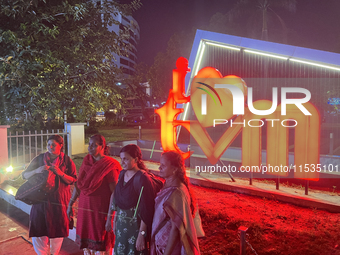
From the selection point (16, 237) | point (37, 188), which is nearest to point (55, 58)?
point (16, 237)

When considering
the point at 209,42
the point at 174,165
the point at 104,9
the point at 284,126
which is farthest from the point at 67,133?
the point at 174,165

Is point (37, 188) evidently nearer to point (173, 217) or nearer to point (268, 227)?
point (173, 217)

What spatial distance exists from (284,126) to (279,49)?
2421mm

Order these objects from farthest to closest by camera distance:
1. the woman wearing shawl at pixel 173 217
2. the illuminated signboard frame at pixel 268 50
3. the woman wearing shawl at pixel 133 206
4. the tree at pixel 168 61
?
the tree at pixel 168 61 < the illuminated signboard frame at pixel 268 50 < the woman wearing shawl at pixel 133 206 < the woman wearing shawl at pixel 173 217

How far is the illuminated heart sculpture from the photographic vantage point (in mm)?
6551

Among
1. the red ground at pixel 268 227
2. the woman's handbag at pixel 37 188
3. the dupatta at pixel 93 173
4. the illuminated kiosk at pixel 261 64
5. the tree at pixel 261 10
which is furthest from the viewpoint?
the tree at pixel 261 10

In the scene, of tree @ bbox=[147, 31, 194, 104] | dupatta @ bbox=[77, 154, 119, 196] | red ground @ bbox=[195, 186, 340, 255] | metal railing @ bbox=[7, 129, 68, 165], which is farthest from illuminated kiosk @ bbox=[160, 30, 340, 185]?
tree @ bbox=[147, 31, 194, 104]

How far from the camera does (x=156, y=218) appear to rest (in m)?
2.45

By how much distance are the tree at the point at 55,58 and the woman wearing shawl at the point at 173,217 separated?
6158 mm

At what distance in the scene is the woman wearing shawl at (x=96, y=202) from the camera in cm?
324

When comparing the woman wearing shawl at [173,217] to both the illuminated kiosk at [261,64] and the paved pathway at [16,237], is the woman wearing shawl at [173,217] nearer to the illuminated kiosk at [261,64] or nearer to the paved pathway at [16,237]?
the paved pathway at [16,237]

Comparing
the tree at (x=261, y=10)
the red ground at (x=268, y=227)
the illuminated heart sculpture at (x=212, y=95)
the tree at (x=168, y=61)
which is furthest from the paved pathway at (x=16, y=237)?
the tree at (x=168, y=61)

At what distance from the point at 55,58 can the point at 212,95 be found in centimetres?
459

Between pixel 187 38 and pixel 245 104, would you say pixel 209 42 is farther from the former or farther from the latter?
pixel 187 38
